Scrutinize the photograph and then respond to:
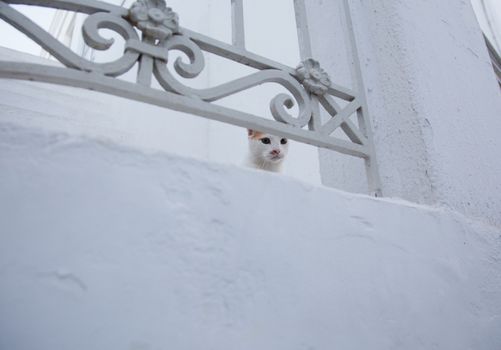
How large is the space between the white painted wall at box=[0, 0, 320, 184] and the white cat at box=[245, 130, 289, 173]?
485 mm

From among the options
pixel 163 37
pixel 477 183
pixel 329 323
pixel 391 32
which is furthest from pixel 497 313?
pixel 163 37

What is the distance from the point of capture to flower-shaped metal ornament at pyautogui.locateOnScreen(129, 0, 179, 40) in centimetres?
63

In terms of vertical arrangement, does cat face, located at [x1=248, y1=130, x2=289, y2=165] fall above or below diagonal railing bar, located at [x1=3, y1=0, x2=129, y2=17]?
above

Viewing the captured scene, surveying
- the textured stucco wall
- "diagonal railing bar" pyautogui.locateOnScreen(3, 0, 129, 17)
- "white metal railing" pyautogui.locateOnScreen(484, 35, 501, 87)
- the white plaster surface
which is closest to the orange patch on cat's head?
the textured stucco wall

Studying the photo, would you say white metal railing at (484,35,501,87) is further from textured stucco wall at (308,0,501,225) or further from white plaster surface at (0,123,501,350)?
white plaster surface at (0,123,501,350)

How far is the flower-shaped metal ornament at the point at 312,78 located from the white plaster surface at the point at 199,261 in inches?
10.7

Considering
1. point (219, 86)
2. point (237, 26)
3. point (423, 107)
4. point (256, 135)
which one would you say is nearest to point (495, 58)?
point (256, 135)

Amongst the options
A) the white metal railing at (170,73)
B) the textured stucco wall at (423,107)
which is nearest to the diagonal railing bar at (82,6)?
the white metal railing at (170,73)

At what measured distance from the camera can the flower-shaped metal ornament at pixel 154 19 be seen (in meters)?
0.63

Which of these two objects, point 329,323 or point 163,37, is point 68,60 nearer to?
point 163,37

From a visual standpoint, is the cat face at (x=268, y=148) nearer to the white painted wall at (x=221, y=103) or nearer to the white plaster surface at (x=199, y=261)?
the white painted wall at (x=221, y=103)

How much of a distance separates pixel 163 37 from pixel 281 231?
41cm

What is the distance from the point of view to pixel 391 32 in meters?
1.07

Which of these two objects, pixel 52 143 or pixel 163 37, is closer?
pixel 52 143
